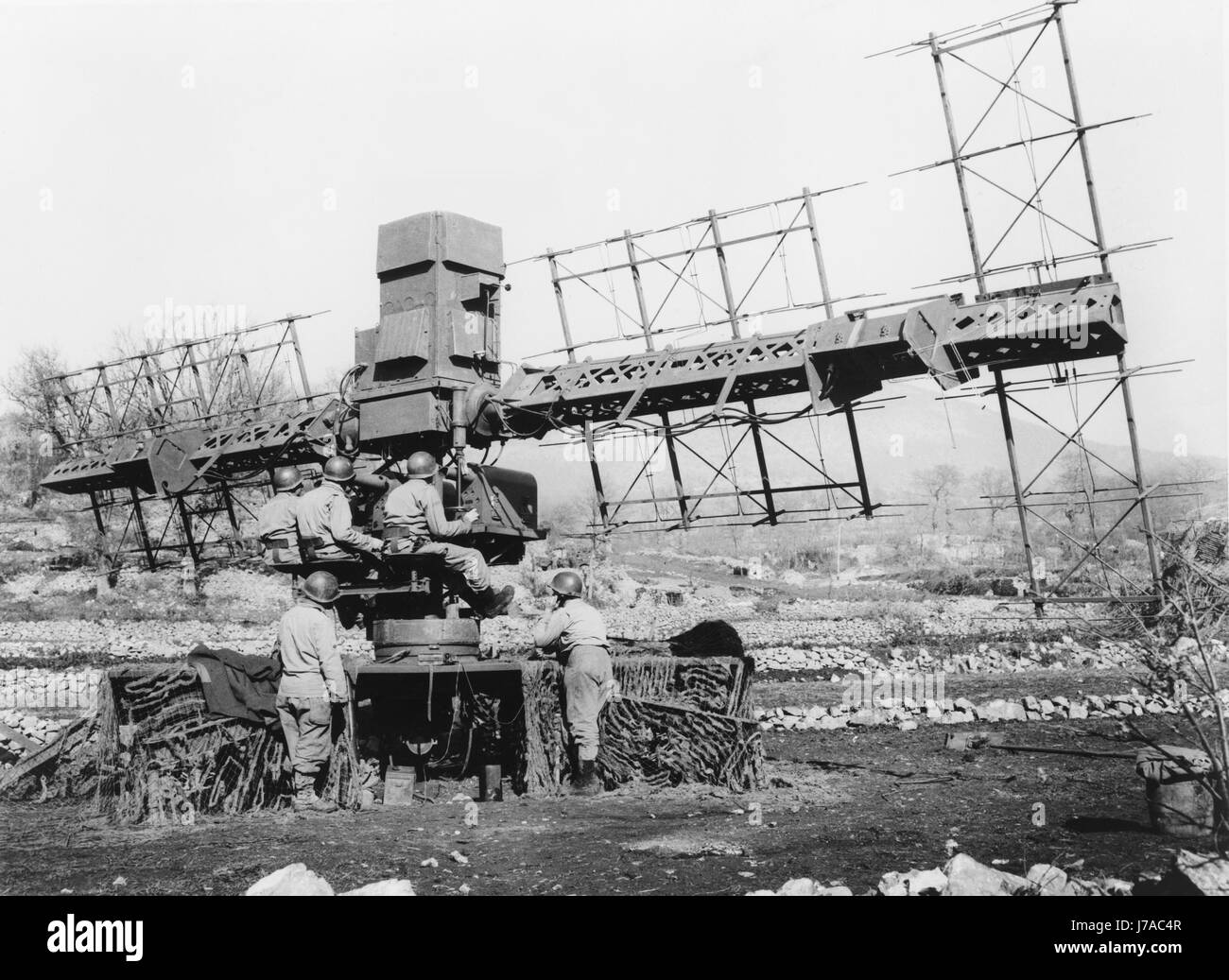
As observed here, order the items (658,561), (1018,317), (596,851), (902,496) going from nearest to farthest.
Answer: (596,851), (1018,317), (658,561), (902,496)

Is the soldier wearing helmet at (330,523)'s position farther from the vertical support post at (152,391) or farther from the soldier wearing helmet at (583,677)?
the vertical support post at (152,391)

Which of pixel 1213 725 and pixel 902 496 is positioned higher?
pixel 902 496

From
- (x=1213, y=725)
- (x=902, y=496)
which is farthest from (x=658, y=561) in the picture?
(x=902, y=496)

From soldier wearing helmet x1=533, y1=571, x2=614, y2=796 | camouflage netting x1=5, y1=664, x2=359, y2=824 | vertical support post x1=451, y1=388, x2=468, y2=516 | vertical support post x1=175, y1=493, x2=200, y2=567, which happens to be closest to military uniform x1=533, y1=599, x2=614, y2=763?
soldier wearing helmet x1=533, y1=571, x2=614, y2=796

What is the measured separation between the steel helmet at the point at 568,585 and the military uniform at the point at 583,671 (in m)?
0.23

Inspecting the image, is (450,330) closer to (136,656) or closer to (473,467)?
(473,467)

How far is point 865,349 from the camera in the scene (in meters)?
10.5

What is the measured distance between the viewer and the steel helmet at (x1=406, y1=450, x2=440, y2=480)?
470 inches

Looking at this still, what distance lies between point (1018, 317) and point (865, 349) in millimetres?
1390

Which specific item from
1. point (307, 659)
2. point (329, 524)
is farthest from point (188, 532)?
point (307, 659)

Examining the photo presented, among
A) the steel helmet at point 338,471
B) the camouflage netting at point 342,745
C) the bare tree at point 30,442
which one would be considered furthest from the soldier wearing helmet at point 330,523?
the bare tree at point 30,442

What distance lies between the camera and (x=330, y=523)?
38.6 feet

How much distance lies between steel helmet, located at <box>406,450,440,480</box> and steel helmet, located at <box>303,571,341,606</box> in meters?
1.60

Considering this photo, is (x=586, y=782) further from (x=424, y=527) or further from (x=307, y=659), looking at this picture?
(x=424, y=527)
